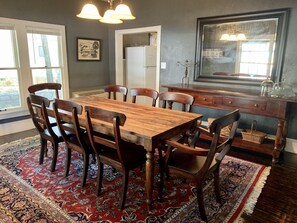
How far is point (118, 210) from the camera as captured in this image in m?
1.97

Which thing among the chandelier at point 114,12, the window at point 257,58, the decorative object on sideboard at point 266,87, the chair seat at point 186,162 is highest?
the chandelier at point 114,12

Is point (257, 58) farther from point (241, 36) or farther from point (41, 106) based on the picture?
point (41, 106)

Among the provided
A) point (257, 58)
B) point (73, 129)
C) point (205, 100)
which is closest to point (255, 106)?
point (205, 100)

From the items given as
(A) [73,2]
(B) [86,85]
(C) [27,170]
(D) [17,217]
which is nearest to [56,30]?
(A) [73,2]

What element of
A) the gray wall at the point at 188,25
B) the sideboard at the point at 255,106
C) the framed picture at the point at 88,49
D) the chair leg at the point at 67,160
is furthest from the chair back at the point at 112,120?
the framed picture at the point at 88,49

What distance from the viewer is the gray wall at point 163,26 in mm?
3234

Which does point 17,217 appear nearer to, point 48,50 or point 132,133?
point 132,133

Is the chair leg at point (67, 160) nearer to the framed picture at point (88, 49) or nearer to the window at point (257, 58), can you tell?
the window at point (257, 58)

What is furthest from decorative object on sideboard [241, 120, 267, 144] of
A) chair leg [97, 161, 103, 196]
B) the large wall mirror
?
chair leg [97, 161, 103, 196]

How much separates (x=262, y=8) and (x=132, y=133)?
2.83 metres

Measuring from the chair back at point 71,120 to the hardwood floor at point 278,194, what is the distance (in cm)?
167

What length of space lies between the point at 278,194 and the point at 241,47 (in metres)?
2.22

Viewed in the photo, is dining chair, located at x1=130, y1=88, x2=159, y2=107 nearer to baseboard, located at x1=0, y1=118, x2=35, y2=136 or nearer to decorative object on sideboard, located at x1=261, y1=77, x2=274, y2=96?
decorative object on sideboard, located at x1=261, y1=77, x2=274, y2=96

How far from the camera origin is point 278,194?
228 centimetres
